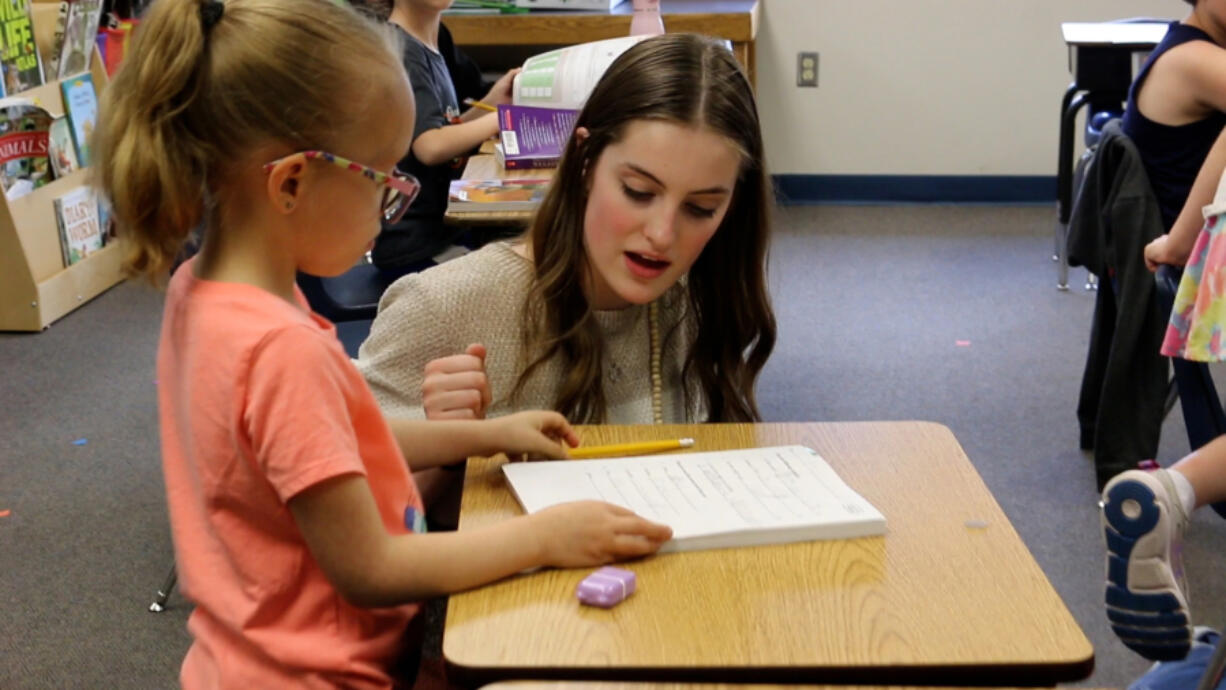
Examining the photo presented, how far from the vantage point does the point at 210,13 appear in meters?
0.96

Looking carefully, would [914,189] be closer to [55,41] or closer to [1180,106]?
→ [1180,106]

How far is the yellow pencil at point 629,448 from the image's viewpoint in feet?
4.06

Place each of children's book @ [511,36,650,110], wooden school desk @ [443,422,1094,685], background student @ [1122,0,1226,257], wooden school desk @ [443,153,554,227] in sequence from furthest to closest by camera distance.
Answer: children's book @ [511,36,650,110] < background student @ [1122,0,1226,257] < wooden school desk @ [443,153,554,227] < wooden school desk @ [443,422,1094,685]

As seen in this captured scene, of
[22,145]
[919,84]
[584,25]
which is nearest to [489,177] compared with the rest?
[584,25]

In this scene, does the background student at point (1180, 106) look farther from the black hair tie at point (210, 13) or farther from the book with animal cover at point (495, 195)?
the black hair tie at point (210, 13)

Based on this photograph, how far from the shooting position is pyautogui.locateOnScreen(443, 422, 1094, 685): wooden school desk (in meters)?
0.89

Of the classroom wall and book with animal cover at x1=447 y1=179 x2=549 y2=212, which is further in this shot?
the classroom wall

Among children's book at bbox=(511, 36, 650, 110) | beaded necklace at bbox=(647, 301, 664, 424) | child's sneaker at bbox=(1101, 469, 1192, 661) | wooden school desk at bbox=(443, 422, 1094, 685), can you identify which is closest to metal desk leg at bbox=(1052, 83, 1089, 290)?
children's book at bbox=(511, 36, 650, 110)

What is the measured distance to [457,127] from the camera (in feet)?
9.00

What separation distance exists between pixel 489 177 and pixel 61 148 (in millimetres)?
2027

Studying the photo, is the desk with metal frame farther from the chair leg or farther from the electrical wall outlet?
the chair leg

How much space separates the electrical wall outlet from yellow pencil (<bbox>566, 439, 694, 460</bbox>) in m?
3.80

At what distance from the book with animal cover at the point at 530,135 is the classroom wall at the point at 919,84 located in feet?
7.98

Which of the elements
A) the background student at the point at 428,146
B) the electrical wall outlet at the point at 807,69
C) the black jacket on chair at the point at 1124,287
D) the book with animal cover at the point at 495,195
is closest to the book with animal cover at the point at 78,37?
the background student at the point at 428,146
